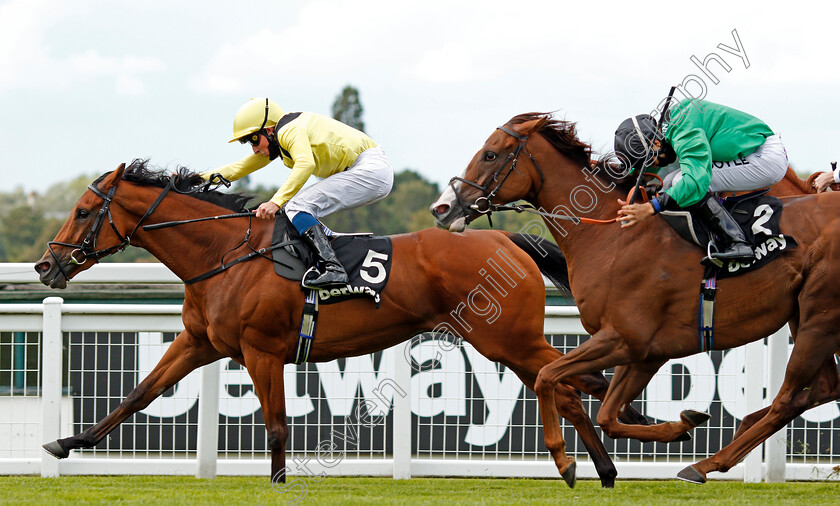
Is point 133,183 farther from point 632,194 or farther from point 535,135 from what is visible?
point 632,194

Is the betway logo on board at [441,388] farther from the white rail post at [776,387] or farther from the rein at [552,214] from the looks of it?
the rein at [552,214]

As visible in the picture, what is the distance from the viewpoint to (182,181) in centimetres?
602

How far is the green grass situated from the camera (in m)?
4.81

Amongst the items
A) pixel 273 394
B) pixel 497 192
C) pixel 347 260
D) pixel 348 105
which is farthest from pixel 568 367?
pixel 348 105

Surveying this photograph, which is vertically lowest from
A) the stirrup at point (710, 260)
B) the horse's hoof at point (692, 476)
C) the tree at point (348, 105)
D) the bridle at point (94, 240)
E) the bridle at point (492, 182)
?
the horse's hoof at point (692, 476)

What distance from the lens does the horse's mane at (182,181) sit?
5.89 metres

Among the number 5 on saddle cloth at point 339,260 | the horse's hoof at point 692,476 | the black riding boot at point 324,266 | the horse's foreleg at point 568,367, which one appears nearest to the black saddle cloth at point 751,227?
the horse's foreleg at point 568,367

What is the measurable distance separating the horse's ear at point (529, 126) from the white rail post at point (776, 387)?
2.14m

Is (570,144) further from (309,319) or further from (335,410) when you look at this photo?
(335,410)

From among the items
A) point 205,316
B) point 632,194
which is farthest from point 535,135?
point 205,316

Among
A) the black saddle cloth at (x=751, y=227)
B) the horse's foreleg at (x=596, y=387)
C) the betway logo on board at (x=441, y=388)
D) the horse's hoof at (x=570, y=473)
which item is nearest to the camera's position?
the black saddle cloth at (x=751, y=227)

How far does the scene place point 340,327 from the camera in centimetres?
567

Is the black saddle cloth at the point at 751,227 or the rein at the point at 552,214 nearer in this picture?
the black saddle cloth at the point at 751,227

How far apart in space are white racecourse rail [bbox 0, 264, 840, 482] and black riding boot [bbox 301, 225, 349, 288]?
0.91 meters
